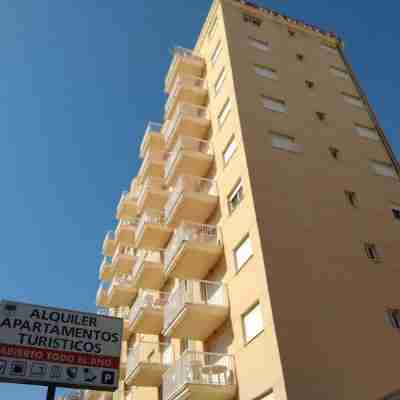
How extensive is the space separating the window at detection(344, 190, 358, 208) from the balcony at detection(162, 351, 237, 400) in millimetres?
8043

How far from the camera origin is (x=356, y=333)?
1555 centimetres

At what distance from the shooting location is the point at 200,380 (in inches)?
611

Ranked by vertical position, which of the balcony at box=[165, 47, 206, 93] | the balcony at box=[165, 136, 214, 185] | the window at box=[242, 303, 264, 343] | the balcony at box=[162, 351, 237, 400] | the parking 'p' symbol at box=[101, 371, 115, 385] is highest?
the balcony at box=[165, 47, 206, 93]

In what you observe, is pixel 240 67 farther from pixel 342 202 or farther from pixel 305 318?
pixel 305 318

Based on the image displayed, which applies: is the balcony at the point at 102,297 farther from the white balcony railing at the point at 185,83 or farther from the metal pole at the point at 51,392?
the metal pole at the point at 51,392

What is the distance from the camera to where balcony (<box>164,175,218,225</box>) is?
69.7 feet

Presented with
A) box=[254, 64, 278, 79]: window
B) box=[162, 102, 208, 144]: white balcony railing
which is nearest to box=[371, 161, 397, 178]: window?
box=[254, 64, 278, 79]: window

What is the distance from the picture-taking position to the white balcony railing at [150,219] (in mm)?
26094

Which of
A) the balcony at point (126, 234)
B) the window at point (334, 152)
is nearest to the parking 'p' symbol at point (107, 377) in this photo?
the window at point (334, 152)

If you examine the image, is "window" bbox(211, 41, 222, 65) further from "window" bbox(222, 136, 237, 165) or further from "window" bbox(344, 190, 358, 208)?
"window" bbox(344, 190, 358, 208)

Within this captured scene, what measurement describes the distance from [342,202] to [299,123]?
449 cm

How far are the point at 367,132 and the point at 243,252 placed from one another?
10839 millimetres

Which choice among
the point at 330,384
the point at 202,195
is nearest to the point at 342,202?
the point at 202,195

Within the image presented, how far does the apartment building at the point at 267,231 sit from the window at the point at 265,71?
8 cm
